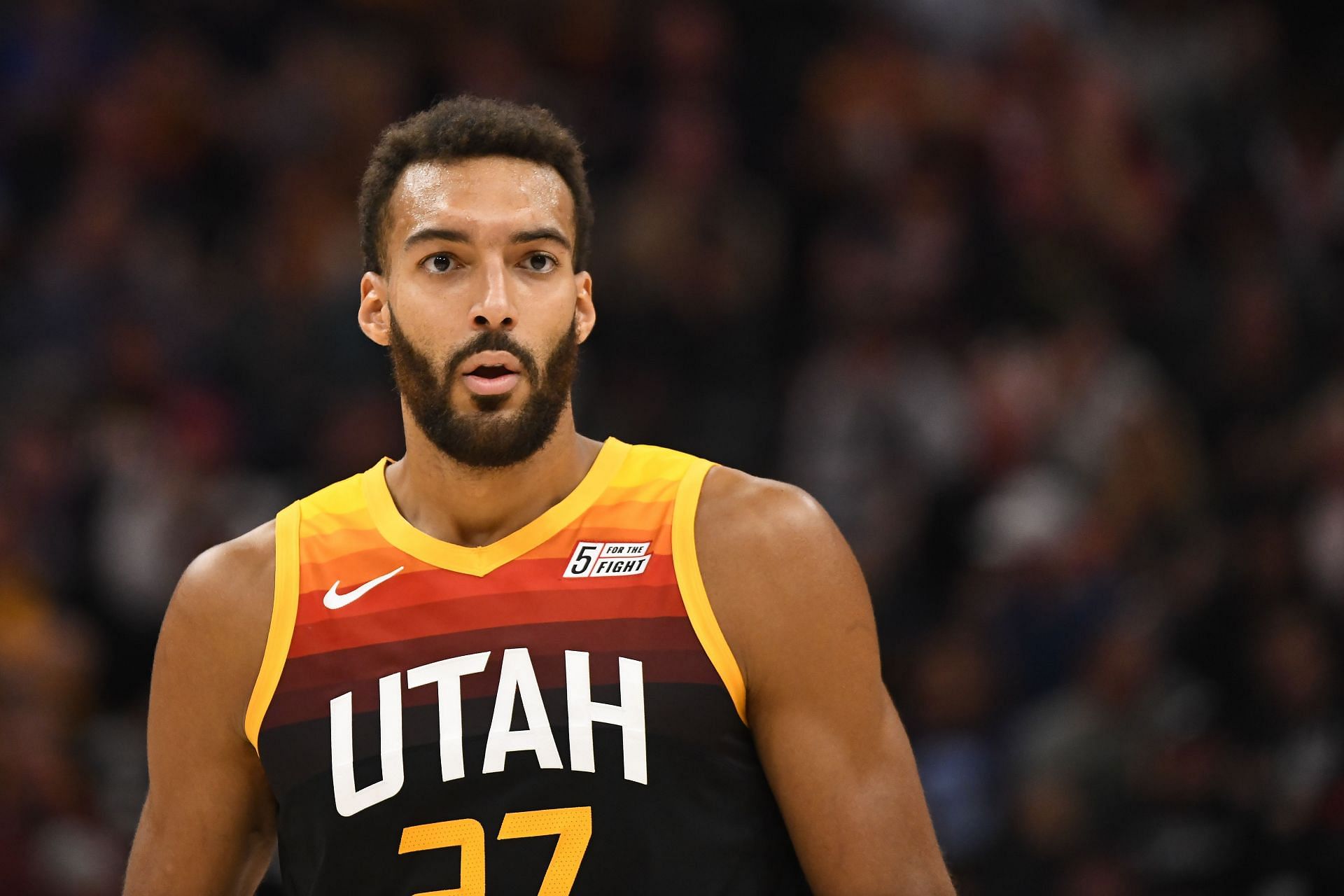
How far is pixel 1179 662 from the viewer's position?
6129 mm

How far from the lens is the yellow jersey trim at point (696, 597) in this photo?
106 inches

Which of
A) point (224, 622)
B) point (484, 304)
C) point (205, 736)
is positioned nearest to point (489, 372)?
point (484, 304)

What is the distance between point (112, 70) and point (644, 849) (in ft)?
21.3

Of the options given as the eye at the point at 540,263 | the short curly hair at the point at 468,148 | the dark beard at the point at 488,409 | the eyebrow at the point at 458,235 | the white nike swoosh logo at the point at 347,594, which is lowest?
the white nike swoosh logo at the point at 347,594

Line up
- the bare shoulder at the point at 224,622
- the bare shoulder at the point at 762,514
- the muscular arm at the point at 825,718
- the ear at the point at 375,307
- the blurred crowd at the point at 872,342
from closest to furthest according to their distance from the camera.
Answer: the muscular arm at the point at 825,718, the bare shoulder at the point at 762,514, the bare shoulder at the point at 224,622, the ear at the point at 375,307, the blurred crowd at the point at 872,342

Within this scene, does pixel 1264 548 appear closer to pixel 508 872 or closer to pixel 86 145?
pixel 508 872

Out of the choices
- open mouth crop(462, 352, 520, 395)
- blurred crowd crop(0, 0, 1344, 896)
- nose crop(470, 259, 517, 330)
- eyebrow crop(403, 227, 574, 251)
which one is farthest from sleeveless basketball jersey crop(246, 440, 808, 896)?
blurred crowd crop(0, 0, 1344, 896)

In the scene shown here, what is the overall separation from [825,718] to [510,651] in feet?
1.68

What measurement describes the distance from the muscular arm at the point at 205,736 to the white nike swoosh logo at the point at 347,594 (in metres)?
0.10

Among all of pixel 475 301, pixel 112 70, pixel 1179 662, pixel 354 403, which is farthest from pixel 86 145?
pixel 475 301

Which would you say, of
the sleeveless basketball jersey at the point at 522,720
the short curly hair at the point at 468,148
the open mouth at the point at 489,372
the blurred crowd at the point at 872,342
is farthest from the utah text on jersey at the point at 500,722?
the blurred crowd at the point at 872,342

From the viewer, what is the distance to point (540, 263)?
9.50 ft

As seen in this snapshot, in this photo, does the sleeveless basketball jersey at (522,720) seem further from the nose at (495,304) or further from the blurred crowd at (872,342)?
the blurred crowd at (872,342)

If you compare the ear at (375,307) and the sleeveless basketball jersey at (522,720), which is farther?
the ear at (375,307)
